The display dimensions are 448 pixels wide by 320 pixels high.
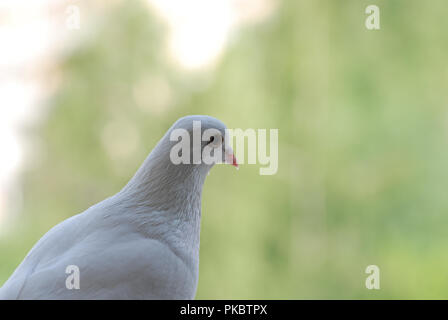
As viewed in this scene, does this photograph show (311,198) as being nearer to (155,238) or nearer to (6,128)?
(6,128)

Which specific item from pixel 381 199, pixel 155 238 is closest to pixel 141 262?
pixel 155 238

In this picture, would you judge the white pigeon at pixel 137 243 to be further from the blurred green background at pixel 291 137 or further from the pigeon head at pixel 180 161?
the blurred green background at pixel 291 137

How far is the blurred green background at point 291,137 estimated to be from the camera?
112 inches

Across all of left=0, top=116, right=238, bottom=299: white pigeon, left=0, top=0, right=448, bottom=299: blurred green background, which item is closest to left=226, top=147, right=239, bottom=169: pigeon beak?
left=0, top=116, right=238, bottom=299: white pigeon

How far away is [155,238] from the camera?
64cm

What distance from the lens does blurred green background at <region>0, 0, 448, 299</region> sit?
9.31 ft

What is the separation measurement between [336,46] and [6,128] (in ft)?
6.38

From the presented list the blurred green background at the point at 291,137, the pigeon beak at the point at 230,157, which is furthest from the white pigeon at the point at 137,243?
the blurred green background at the point at 291,137

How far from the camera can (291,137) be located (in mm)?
2998

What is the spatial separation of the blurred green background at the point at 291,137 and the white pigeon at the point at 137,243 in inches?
81.0

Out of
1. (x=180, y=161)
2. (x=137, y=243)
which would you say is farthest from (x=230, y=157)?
(x=137, y=243)

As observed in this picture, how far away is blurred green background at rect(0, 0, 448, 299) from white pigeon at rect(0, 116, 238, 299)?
2058 mm

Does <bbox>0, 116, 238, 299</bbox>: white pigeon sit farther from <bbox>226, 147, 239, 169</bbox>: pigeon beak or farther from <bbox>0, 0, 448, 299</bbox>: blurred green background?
<bbox>0, 0, 448, 299</bbox>: blurred green background
